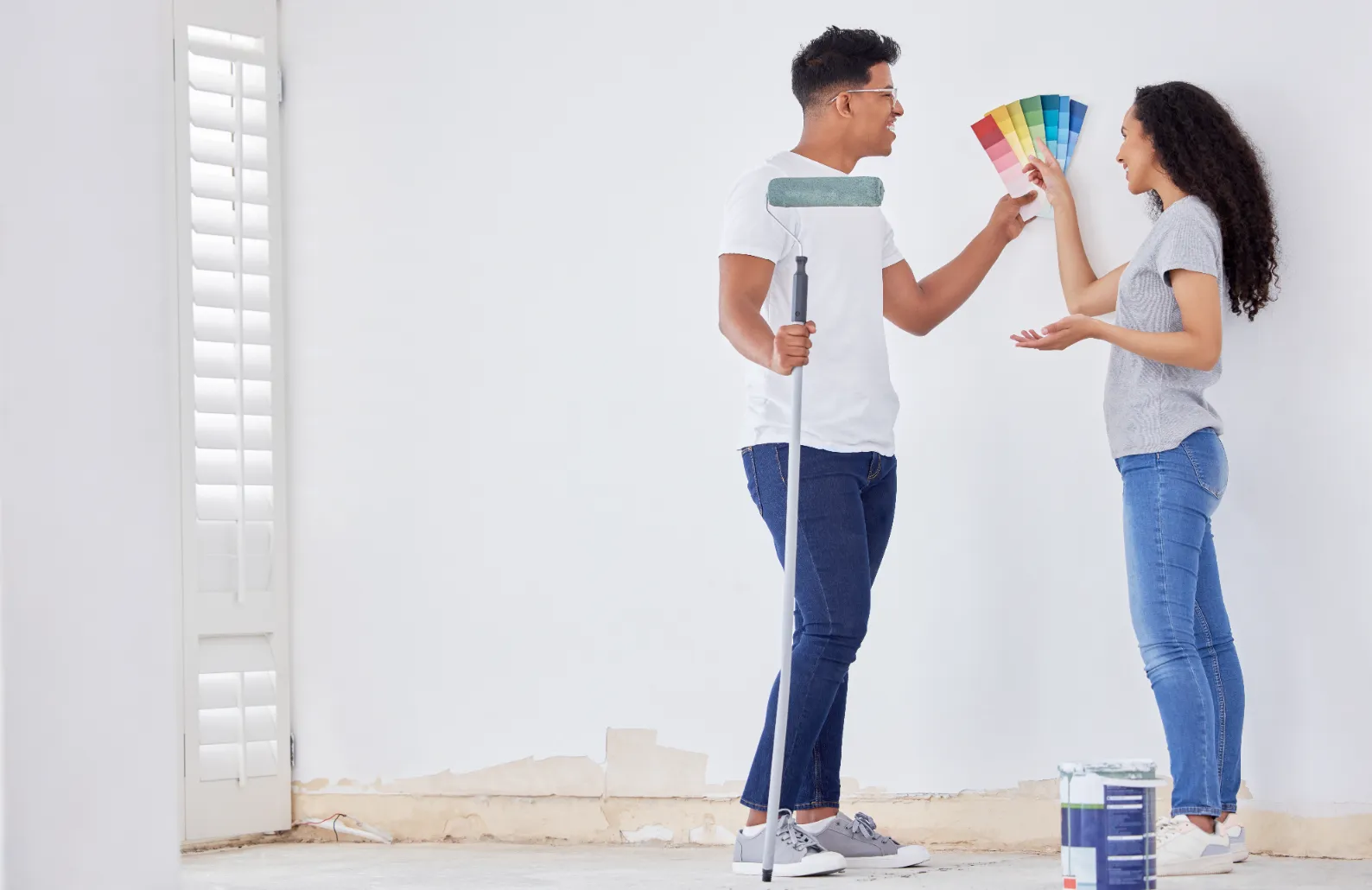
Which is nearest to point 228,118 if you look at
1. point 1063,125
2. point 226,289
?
point 226,289

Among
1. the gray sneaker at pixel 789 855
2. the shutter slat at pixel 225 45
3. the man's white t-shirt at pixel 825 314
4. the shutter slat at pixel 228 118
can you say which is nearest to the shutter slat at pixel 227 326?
the shutter slat at pixel 228 118

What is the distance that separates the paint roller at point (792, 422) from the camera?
2.05m

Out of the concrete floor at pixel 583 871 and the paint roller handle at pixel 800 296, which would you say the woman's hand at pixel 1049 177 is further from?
the concrete floor at pixel 583 871

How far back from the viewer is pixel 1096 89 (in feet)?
8.27

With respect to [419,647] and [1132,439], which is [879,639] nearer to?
[1132,439]

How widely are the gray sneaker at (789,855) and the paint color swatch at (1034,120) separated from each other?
133 centimetres

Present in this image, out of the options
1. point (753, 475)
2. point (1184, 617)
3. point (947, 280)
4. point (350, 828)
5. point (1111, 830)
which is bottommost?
point (350, 828)

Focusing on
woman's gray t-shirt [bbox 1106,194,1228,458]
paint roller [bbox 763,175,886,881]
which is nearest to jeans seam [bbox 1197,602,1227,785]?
woman's gray t-shirt [bbox 1106,194,1228,458]

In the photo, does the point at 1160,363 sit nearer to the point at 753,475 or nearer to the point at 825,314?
the point at 825,314

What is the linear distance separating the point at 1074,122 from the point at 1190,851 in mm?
1327

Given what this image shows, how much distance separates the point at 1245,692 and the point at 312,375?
2.04 meters

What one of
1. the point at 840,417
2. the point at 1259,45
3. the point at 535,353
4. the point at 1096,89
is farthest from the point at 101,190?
the point at 1259,45

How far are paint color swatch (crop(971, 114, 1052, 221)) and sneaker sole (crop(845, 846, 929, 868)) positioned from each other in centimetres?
120

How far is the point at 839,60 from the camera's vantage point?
2.38m
